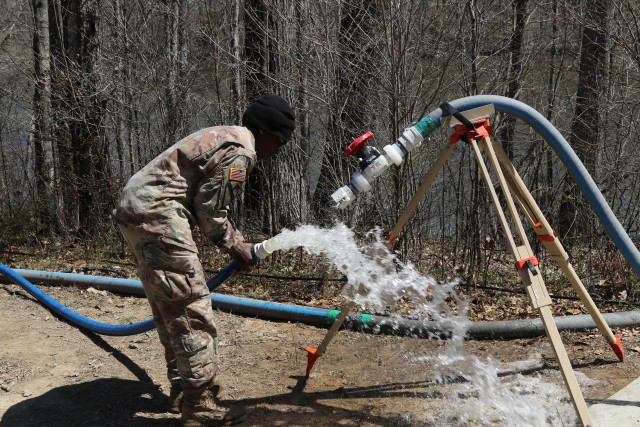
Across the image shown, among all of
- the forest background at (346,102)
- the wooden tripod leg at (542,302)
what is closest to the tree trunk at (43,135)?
the forest background at (346,102)

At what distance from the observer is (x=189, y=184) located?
3676 millimetres

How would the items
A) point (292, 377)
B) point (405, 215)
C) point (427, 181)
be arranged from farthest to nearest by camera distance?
point (292, 377) → point (405, 215) → point (427, 181)

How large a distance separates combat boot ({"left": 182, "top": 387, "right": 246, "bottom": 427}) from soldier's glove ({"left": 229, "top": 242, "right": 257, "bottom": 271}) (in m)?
0.73

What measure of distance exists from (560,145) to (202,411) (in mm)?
2492

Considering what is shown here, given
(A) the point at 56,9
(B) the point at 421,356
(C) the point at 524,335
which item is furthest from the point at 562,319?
(A) the point at 56,9

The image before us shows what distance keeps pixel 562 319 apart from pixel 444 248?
73.4 inches

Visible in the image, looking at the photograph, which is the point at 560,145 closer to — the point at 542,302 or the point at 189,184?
the point at 542,302

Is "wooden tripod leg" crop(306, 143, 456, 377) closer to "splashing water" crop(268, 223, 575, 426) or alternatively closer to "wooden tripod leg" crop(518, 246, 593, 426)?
"splashing water" crop(268, 223, 575, 426)

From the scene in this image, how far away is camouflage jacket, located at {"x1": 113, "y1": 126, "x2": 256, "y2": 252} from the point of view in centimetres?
357

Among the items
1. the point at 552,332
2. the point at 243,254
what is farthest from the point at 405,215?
the point at 552,332

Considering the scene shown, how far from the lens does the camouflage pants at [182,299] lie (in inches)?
142

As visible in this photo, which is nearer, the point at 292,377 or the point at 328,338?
the point at 328,338

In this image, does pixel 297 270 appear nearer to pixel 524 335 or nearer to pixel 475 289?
pixel 475 289

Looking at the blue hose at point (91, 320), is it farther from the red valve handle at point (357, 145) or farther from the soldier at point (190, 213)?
the red valve handle at point (357, 145)
